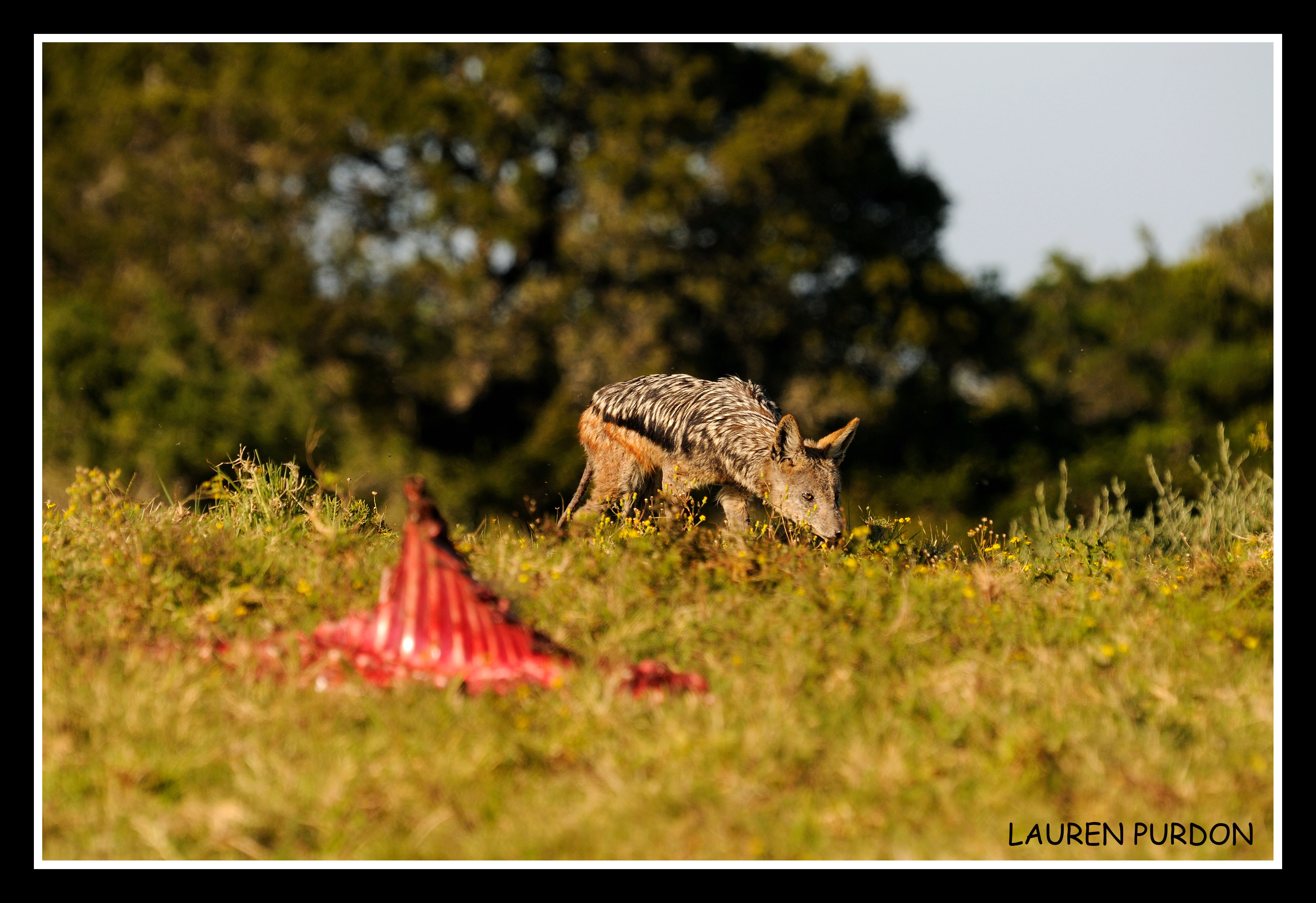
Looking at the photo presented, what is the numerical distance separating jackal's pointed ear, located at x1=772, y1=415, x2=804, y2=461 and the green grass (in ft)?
4.65

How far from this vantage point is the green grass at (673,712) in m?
3.67

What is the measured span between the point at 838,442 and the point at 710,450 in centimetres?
93

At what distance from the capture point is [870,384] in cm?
2161

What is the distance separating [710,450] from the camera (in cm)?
818

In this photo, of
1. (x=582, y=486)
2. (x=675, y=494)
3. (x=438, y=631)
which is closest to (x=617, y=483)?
(x=582, y=486)

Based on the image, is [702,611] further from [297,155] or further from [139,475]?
[297,155]

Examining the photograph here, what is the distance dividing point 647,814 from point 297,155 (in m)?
19.9

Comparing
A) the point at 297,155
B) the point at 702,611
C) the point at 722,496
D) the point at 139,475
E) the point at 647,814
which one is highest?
the point at 297,155

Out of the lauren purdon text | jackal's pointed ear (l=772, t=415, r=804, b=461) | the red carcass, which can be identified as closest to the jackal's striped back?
jackal's pointed ear (l=772, t=415, r=804, b=461)

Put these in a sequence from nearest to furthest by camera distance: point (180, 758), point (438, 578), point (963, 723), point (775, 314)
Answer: point (180, 758)
point (963, 723)
point (438, 578)
point (775, 314)

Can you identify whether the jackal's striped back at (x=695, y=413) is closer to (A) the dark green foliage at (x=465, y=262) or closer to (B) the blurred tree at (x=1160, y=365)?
(A) the dark green foliage at (x=465, y=262)

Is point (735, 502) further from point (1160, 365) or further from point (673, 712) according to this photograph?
point (1160, 365)

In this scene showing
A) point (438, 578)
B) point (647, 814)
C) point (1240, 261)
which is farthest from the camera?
point (1240, 261)

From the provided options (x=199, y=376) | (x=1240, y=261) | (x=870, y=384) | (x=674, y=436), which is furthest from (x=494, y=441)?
(x=1240, y=261)
